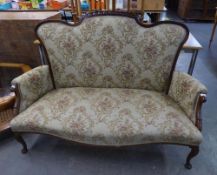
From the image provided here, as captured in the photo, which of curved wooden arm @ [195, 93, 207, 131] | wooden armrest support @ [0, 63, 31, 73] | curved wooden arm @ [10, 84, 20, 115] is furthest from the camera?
wooden armrest support @ [0, 63, 31, 73]

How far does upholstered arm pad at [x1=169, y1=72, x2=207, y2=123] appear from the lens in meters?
1.17

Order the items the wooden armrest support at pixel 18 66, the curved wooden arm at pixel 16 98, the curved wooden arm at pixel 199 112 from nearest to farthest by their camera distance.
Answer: the curved wooden arm at pixel 199 112
the curved wooden arm at pixel 16 98
the wooden armrest support at pixel 18 66

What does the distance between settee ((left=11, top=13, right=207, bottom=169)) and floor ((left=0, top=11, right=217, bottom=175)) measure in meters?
0.11

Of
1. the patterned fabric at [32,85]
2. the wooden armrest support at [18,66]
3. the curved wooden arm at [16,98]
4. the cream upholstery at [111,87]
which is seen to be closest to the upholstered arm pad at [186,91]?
the cream upholstery at [111,87]

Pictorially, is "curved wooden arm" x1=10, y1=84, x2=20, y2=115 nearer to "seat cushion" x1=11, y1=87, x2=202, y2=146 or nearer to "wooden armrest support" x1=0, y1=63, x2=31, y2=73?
"seat cushion" x1=11, y1=87, x2=202, y2=146

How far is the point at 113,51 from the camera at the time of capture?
143 centimetres

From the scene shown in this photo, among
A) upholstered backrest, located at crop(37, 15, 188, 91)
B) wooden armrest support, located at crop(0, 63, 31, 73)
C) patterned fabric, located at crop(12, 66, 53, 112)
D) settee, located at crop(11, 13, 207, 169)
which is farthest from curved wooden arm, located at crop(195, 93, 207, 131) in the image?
wooden armrest support, located at crop(0, 63, 31, 73)

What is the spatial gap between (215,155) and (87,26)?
4.61 ft

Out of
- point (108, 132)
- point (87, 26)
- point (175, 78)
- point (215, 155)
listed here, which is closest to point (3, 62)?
point (87, 26)

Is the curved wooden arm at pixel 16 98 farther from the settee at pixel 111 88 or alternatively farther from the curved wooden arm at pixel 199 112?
the curved wooden arm at pixel 199 112

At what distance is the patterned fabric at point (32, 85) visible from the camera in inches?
52.2

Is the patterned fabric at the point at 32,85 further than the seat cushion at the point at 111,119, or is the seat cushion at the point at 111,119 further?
the patterned fabric at the point at 32,85

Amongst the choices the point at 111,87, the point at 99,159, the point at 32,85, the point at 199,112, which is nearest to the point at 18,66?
the point at 32,85

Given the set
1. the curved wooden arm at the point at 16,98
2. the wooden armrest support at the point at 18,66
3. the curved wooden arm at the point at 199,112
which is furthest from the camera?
the wooden armrest support at the point at 18,66
